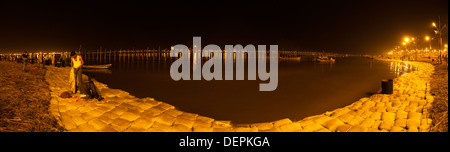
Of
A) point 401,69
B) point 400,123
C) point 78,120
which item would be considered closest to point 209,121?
point 78,120

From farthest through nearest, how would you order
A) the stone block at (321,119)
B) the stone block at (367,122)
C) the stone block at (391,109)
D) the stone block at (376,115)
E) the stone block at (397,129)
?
the stone block at (391,109) < the stone block at (376,115) < the stone block at (321,119) < the stone block at (367,122) < the stone block at (397,129)

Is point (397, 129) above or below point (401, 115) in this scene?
below

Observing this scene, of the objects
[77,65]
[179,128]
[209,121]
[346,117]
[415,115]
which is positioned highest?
[77,65]

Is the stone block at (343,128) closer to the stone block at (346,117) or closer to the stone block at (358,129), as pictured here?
the stone block at (358,129)

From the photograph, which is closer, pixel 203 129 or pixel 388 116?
pixel 203 129

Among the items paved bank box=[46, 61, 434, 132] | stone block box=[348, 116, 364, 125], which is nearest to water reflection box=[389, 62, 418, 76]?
paved bank box=[46, 61, 434, 132]

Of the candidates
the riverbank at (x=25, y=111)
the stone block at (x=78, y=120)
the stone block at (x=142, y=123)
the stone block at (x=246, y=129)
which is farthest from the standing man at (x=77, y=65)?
the stone block at (x=246, y=129)

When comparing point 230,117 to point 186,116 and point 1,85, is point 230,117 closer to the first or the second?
point 186,116

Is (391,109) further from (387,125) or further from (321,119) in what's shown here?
(321,119)

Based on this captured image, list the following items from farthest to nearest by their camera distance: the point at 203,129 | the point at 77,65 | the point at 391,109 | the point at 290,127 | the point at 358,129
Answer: the point at 77,65, the point at 391,109, the point at 290,127, the point at 203,129, the point at 358,129

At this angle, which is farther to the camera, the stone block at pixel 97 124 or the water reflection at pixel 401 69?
the water reflection at pixel 401 69

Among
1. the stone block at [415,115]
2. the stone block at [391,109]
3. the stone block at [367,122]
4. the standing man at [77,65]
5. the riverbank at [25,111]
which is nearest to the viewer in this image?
the riverbank at [25,111]

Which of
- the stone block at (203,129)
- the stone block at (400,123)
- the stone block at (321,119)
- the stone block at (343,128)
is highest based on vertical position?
the stone block at (400,123)
